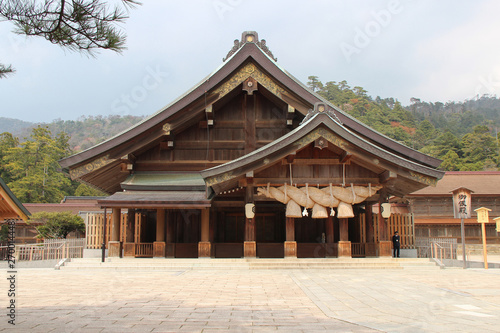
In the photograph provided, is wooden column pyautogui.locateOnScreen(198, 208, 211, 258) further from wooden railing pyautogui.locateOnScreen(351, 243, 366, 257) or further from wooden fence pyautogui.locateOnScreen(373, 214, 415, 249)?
wooden fence pyautogui.locateOnScreen(373, 214, 415, 249)

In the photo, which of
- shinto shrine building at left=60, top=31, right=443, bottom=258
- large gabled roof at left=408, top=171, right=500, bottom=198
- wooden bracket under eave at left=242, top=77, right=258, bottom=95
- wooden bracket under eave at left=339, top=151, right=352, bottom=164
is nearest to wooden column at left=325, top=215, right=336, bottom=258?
shinto shrine building at left=60, top=31, right=443, bottom=258

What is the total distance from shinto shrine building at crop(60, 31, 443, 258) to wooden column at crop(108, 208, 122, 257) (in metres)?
0.04

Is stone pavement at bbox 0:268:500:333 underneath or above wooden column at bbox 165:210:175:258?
underneath

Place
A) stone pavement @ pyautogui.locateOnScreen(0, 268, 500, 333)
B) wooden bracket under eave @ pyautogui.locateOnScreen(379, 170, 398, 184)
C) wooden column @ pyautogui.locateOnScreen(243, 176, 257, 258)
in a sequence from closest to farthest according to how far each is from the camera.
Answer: stone pavement @ pyautogui.locateOnScreen(0, 268, 500, 333) → wooden bracket under eave @ pyautogui.locateOnScreen(379, 170, 398, 184) → wooden column @ pyautogui.locateOnScreen(243, 176, 257, 258)

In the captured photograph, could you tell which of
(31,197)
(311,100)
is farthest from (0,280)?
(31,197)

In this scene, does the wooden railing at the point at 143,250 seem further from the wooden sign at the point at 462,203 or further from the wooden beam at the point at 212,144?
the wooden sign at the point at 462,203

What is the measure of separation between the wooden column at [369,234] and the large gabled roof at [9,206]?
1497 centimetres

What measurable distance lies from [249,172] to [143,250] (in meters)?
5.61

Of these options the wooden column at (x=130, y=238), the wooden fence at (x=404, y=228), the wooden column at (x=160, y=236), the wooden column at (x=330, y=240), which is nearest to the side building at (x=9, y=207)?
the wooden column at (x=130, y=238)

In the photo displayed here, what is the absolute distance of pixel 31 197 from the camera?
51594 millimetres

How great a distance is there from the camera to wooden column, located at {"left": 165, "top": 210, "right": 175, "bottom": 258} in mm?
16109

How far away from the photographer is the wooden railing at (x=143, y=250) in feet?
52.7

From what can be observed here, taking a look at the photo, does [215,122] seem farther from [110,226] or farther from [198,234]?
[110,226]

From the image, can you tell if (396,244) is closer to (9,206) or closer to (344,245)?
(344,245)
